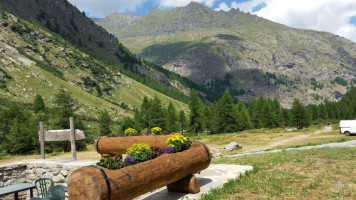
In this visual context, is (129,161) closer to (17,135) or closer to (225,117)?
(17,135)

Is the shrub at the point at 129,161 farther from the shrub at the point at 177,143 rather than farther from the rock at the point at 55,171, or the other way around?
the rock at the point at 55,171

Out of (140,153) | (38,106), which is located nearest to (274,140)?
(140,153)

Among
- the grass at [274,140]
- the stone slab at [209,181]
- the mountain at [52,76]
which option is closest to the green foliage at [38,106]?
the mountain at [52,76]

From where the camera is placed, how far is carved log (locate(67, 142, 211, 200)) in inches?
233

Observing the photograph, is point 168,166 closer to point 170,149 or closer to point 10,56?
point 170,149

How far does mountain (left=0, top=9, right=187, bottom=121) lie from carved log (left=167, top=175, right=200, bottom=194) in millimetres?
79765

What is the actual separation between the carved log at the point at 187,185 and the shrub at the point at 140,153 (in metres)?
1.88

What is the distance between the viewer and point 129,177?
255 inches

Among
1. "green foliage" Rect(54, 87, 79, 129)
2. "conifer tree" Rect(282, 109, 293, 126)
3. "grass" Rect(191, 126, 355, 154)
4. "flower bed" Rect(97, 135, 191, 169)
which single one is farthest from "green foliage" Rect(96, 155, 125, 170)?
"conifer tree" Rect(282, 109, 293, 126)

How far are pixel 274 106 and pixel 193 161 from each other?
3388 inches

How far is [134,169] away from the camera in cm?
679

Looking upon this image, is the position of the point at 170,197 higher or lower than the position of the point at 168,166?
lower

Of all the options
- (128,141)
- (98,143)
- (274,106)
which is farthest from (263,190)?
(274,106)

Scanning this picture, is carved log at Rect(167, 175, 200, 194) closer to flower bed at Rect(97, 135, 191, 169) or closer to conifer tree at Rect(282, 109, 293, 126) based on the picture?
flower bed at Rect(97, 135, 191, 169)
